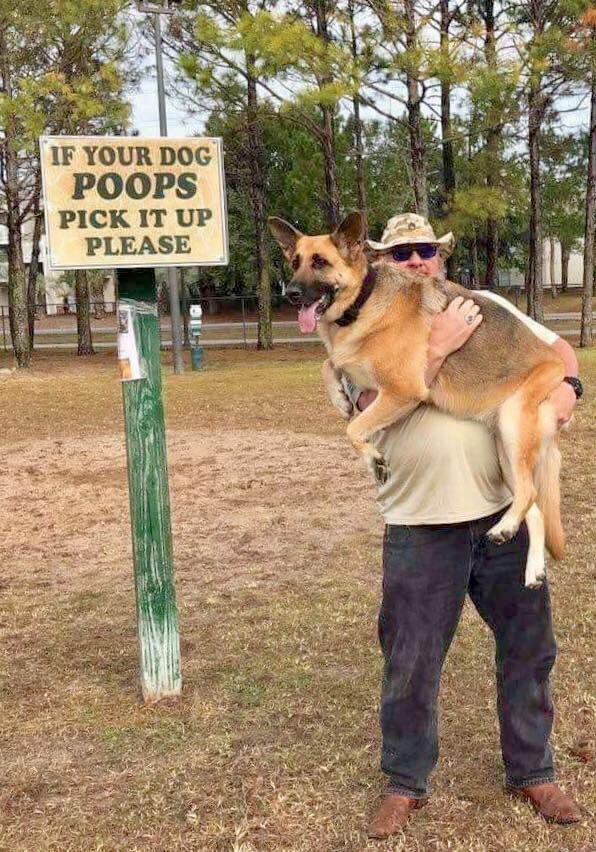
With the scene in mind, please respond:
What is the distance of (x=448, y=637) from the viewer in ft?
9.46

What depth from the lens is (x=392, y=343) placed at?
2959 mm

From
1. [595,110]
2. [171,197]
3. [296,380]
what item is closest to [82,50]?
[296,380]

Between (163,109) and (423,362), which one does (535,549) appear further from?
(163,109)

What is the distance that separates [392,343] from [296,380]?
1314cm

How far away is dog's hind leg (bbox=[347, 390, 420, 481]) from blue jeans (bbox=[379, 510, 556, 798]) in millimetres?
229

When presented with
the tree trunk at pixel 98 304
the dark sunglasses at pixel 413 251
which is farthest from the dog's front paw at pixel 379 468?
the tree trunk at pixel 98 304

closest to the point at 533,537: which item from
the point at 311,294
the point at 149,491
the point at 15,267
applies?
the point at 311,294

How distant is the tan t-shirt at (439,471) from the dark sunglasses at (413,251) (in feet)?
2.08

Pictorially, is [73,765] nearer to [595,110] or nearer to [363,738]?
[363,738]

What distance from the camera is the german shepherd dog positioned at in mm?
2904

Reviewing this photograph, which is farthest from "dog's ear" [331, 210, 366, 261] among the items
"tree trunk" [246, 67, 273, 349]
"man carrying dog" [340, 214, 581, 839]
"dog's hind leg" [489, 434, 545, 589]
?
"tree trunk" [246, 67, 273, 349]

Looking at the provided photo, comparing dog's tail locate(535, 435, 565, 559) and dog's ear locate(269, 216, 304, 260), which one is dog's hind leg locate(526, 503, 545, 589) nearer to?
dog's tail locate(535, 435, 565, 559)

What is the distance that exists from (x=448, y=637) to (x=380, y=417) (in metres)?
0.75

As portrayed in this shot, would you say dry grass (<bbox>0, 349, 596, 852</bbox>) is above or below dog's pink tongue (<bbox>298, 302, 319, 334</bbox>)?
below
